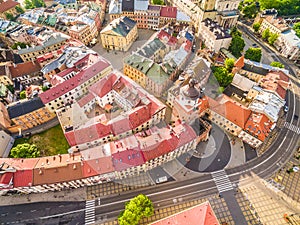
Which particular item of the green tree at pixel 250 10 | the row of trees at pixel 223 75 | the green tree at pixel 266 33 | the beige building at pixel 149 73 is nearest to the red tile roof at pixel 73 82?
the beige building at pixel 149 73

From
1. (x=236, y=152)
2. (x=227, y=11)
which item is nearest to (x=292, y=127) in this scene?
(x=236, y=152)

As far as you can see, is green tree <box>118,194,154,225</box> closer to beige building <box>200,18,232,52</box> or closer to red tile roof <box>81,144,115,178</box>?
red tile roof <box>81,144,115,178</box>

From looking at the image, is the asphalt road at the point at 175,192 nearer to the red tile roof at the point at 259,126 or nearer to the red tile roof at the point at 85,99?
the red tile roof at the point at 259,126

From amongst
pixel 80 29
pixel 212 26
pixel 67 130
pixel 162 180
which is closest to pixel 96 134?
pixel 67 130

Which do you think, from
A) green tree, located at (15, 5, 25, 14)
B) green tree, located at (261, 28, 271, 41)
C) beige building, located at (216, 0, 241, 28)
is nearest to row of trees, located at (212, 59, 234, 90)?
beige building, located at (216, 0, 241, 28)

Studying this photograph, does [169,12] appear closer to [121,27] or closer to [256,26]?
[121,27]
